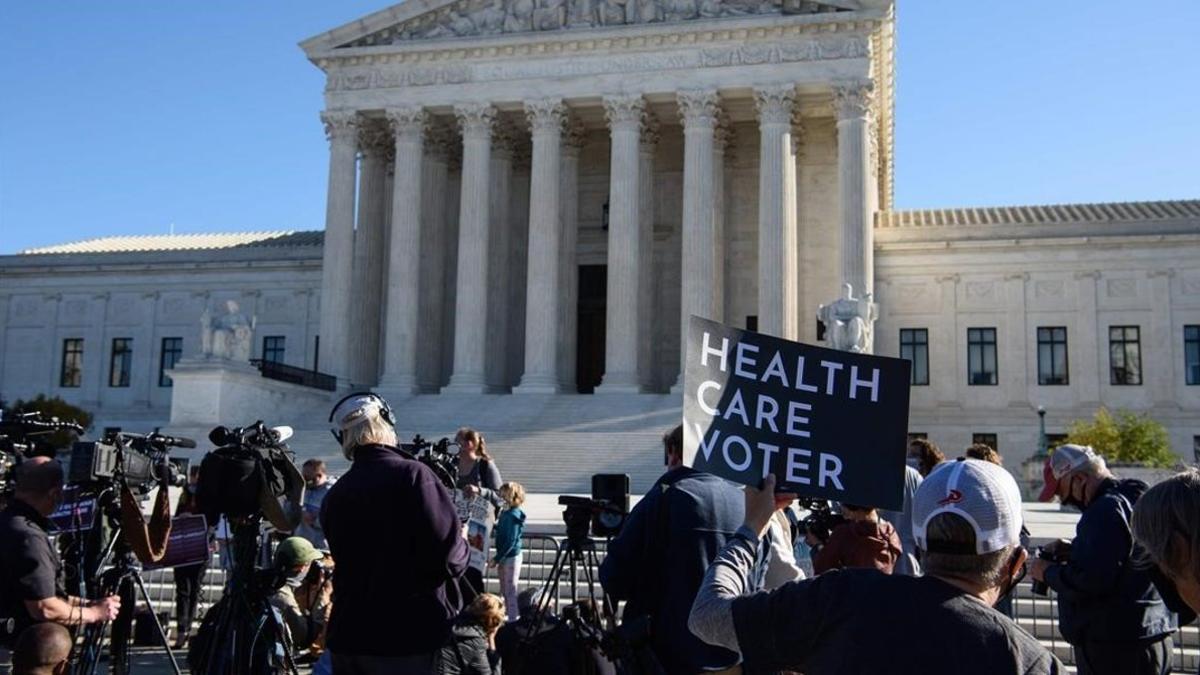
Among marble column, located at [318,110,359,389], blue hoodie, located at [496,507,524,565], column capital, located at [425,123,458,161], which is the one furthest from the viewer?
column capital, located at [425,123,458,161]

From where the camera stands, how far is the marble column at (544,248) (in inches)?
1438

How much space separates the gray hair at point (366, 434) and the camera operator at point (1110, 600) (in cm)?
377

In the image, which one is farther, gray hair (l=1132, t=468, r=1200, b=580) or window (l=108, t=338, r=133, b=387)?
window (l=108, t=338, r=133, b=387)

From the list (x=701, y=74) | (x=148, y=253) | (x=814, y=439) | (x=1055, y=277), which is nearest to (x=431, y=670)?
(x=814, y=439)

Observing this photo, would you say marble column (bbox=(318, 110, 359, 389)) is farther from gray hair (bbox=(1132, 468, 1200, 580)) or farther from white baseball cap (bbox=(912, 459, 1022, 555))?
gray hair (bbox=(1132, 468, 1200, 580))

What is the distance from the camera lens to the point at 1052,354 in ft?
128

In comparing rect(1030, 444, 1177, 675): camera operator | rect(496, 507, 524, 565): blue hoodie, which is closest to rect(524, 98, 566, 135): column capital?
rect(496, 507, 524, 565): blue hoodie

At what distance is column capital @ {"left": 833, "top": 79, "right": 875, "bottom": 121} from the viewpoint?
34562 millimetres

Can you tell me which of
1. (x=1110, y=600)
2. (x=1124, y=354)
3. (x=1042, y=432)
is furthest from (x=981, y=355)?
(x=1110, y=600)

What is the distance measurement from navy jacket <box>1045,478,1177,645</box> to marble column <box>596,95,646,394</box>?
29.0 metres

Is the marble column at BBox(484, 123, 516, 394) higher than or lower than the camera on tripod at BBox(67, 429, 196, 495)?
higher

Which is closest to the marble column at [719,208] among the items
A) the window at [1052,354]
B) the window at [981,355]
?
the window at [981,355]

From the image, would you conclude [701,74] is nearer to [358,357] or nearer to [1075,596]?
[358,357]

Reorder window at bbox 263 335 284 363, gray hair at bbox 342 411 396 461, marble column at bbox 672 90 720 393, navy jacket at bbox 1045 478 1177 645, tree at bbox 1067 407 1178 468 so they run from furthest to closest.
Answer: window at bbox 263 335 284 363 < marble column at bbox 672 90 720 393 < tree at bbox 1067 407 1178 468 < navy jacket at bbox 1045 478 1177 645 < gray hair at bbox 342 411 396 461
